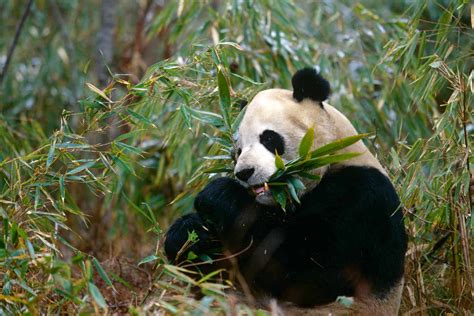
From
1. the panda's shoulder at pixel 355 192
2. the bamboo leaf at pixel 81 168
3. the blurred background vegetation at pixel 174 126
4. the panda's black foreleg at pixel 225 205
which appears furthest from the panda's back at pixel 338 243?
the bamboo leaf at pixel 81 168

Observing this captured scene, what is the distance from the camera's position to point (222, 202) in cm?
380

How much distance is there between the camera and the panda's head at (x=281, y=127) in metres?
3.63

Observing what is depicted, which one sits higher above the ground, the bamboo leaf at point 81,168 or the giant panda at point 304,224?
the bamboo leaf at point 81,168

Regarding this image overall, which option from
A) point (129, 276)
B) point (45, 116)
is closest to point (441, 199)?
point (129, 276)

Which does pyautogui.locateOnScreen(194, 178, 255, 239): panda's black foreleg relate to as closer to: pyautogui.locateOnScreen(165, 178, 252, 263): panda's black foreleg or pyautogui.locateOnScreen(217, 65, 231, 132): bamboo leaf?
pyautogui.locateOnScreen(165, 178, 252, 263): panda's black foreleg

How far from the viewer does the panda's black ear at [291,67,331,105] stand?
12.9 feet

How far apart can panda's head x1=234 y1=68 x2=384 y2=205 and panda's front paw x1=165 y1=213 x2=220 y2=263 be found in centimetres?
34

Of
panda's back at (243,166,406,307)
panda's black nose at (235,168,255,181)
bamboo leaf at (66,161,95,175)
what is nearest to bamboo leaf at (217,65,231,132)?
panda's black nose at (235,168,255,181)

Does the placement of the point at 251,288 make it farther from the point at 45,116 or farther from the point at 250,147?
the point at 45,116

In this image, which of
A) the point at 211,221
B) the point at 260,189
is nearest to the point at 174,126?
the point at 211,221

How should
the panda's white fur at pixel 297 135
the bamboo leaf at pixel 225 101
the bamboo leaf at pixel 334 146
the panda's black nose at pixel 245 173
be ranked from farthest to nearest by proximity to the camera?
the bamboo leaf at pixel 225 101 < the panda's white fur at pixel 297 135 < the panda's black nose at pixel 245 173 < the bamboo leaf at pixel 334 146

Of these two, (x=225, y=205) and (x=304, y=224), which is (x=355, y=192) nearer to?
(x=304, y=224)

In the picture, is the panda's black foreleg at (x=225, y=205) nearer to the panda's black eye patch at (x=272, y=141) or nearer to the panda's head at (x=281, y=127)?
the panda's head at (x=281, y=127)

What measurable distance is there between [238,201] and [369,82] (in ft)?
10.4
